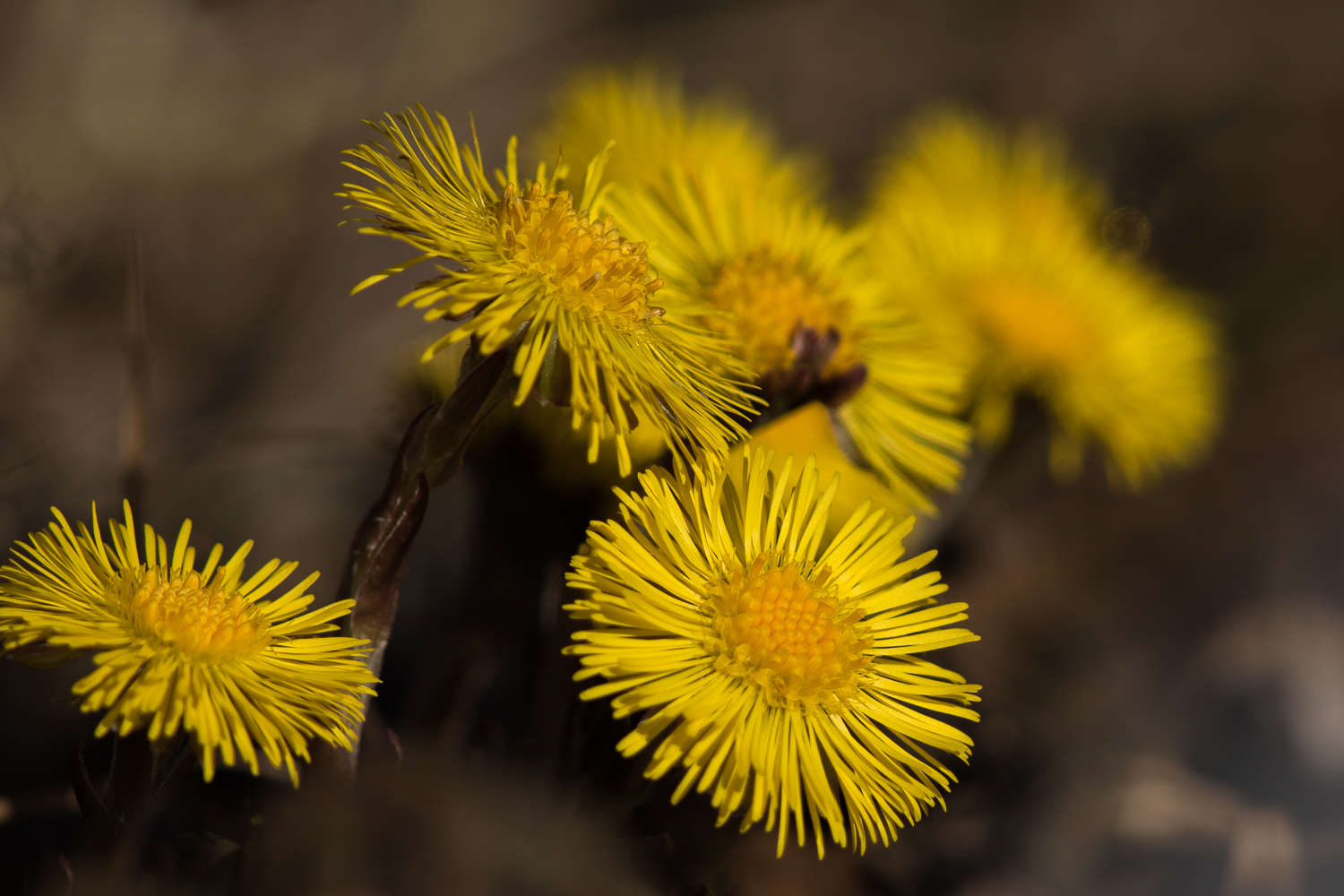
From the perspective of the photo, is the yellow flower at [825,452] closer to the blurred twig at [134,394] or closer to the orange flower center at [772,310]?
the orange flower center at [772,310]

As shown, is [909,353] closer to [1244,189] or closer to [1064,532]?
[1064,532]

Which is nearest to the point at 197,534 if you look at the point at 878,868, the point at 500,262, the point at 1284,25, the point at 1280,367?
the point at 500,262

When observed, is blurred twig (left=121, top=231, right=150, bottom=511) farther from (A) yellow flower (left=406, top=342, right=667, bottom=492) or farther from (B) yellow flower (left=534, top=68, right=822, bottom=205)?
(B) yellow flower (left=534, top=68, right=822, bottom=205)

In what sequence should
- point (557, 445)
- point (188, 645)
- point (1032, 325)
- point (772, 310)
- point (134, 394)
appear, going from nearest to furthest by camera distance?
point (188, 645) → point (772, 310) → point (557, 445) → point (134, 394) → point (1032, 325)

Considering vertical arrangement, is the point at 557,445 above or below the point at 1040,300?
below

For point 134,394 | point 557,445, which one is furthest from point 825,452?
point 134,394

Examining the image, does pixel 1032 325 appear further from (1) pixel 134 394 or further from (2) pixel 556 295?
(1) pixel 134 394

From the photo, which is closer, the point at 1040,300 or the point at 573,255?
the point at 573,255
